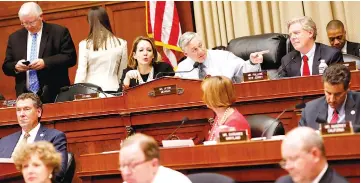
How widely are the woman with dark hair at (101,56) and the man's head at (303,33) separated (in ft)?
6.08

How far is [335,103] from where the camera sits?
4.38 metres

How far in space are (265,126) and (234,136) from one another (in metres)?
0.44

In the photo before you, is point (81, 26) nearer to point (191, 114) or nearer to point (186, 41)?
point (186, 41)

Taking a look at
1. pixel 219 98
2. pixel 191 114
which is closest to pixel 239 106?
pixel 191 114

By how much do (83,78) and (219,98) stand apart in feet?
7.69

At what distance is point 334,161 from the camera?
394 cm

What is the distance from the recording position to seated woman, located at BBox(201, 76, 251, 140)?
181 inches

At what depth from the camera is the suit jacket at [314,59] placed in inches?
215

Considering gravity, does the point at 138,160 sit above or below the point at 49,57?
below

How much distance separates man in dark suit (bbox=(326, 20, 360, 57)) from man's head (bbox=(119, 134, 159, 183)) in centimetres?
366

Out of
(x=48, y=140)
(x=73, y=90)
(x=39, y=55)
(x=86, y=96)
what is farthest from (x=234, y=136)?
(x=39, y=55)

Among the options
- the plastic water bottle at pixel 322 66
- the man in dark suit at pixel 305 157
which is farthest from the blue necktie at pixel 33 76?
the man in dark suit at pixel 305 157

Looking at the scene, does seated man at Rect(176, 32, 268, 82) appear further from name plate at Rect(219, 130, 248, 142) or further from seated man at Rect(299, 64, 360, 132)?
name plate at Rect(219, 130, 248, 142)

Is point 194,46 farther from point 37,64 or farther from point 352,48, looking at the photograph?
point 352,48
